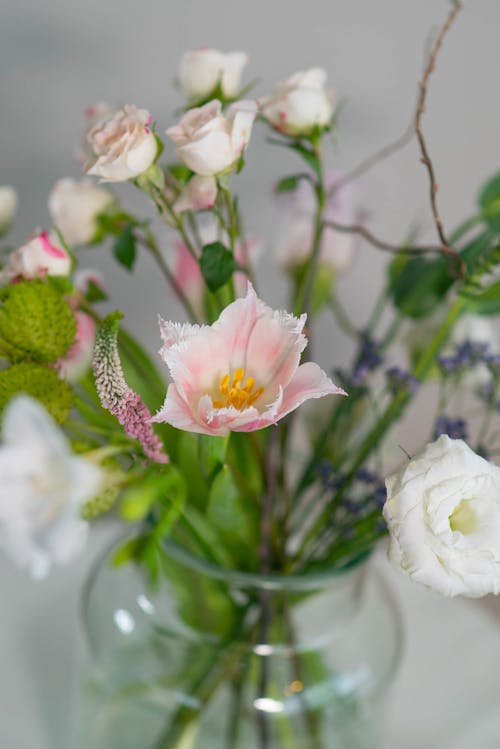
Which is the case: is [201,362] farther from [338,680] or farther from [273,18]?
[273,18]

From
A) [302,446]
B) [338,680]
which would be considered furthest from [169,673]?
[302,446]

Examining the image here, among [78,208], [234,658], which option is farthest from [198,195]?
[234,658]

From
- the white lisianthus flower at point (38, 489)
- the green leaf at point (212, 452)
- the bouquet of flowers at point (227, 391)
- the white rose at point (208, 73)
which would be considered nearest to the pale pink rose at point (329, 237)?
the bouquet of flowers at point (227, 391)

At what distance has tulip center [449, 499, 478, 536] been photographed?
32 centimetres

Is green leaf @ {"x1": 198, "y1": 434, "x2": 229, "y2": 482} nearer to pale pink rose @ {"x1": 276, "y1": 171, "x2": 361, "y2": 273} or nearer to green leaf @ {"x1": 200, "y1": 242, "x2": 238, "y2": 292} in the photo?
green leaf @ {"x1": 200, "y1": 242, "x2": 238, "y2": 292}

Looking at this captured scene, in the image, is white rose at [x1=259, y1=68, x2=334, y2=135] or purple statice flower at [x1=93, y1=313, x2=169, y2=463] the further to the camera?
white rose at [x1=259, y1=68, x2=334, y2=135]

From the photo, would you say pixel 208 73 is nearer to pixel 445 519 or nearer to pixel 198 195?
pixel 198 195

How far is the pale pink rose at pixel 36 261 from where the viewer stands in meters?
0.38

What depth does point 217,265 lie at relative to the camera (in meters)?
0.38

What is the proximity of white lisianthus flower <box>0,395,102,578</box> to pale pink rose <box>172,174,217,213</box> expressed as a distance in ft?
0.56

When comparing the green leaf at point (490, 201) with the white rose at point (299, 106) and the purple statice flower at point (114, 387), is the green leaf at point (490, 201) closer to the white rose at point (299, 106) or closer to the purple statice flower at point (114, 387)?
the white rose at point (299, 106)

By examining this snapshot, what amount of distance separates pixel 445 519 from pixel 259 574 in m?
0.18

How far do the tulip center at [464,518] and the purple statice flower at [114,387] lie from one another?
0.38ft

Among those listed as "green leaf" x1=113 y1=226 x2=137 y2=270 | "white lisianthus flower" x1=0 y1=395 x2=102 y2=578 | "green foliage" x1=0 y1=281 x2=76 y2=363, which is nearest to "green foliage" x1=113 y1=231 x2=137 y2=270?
"green leaf" x1=113 y1=226 x2=137 y2=270
